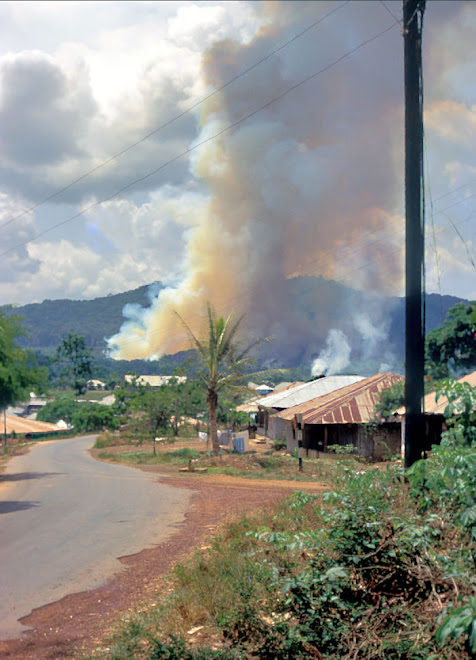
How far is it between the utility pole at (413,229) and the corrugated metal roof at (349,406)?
2215 cm

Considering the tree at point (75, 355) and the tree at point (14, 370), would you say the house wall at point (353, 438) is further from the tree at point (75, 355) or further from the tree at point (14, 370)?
the tree at point (75, 355)

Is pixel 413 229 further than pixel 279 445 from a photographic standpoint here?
No

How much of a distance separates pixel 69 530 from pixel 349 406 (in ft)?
70.3

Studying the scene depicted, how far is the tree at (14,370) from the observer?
24.7 metres

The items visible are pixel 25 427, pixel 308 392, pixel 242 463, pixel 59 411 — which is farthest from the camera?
pixel 59 411

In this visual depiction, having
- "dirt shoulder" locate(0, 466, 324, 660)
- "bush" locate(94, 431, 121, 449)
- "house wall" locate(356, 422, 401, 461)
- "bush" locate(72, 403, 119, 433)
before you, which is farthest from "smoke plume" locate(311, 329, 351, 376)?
"dirt shoulder" locate(0, 466, 324, 660)

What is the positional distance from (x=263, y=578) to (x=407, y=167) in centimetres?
526

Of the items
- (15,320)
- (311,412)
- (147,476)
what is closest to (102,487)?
(147,476)

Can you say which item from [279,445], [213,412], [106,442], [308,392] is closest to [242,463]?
[213,412]

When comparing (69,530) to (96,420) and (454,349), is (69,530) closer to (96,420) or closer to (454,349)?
(454,349)

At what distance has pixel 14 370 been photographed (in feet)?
85.2

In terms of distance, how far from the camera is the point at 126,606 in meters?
7.21

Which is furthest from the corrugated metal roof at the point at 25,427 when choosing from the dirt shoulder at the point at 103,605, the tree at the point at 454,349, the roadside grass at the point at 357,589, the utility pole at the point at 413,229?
the roadside grass at the point at 357,589

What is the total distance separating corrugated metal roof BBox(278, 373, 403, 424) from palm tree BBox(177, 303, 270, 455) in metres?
4.67
